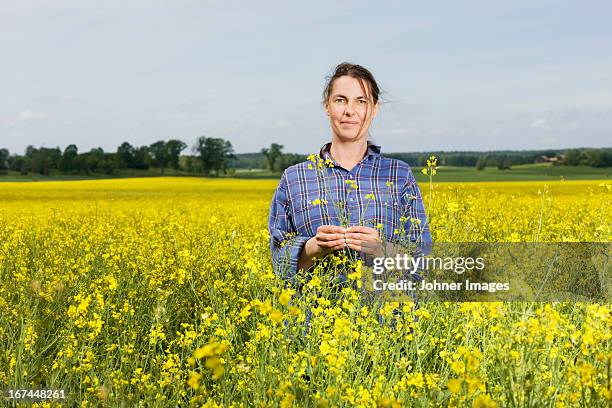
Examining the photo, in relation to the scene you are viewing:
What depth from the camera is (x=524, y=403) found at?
209 centimetres

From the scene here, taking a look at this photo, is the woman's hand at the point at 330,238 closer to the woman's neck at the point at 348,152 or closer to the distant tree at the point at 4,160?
the woman's neck at the point at 348,152

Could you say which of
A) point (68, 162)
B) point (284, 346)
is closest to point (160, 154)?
point (68, 162)

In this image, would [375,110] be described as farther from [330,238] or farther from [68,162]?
[68,162]

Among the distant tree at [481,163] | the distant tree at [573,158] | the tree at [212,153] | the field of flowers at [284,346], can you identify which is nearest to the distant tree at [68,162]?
the tree at [212,153]

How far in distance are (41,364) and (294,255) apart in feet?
5.52

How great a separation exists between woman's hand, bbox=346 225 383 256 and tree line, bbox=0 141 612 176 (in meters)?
41.6

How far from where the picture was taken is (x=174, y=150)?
207ft

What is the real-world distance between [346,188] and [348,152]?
208 mm

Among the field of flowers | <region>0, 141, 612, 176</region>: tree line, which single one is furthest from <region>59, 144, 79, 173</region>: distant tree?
the field of flowers

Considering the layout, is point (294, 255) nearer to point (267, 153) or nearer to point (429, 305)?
point (429, 305)

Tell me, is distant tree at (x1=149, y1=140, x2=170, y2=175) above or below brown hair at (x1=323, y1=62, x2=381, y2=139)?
above

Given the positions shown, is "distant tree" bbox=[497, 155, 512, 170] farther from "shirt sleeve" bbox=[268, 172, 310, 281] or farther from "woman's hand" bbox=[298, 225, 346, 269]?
"woman's hand" bbox=[298, 225, 346, 269]

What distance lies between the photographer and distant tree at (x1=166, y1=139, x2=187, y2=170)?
204ft

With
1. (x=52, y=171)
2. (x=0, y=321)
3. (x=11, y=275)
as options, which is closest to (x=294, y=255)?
(x=0, y=321)
